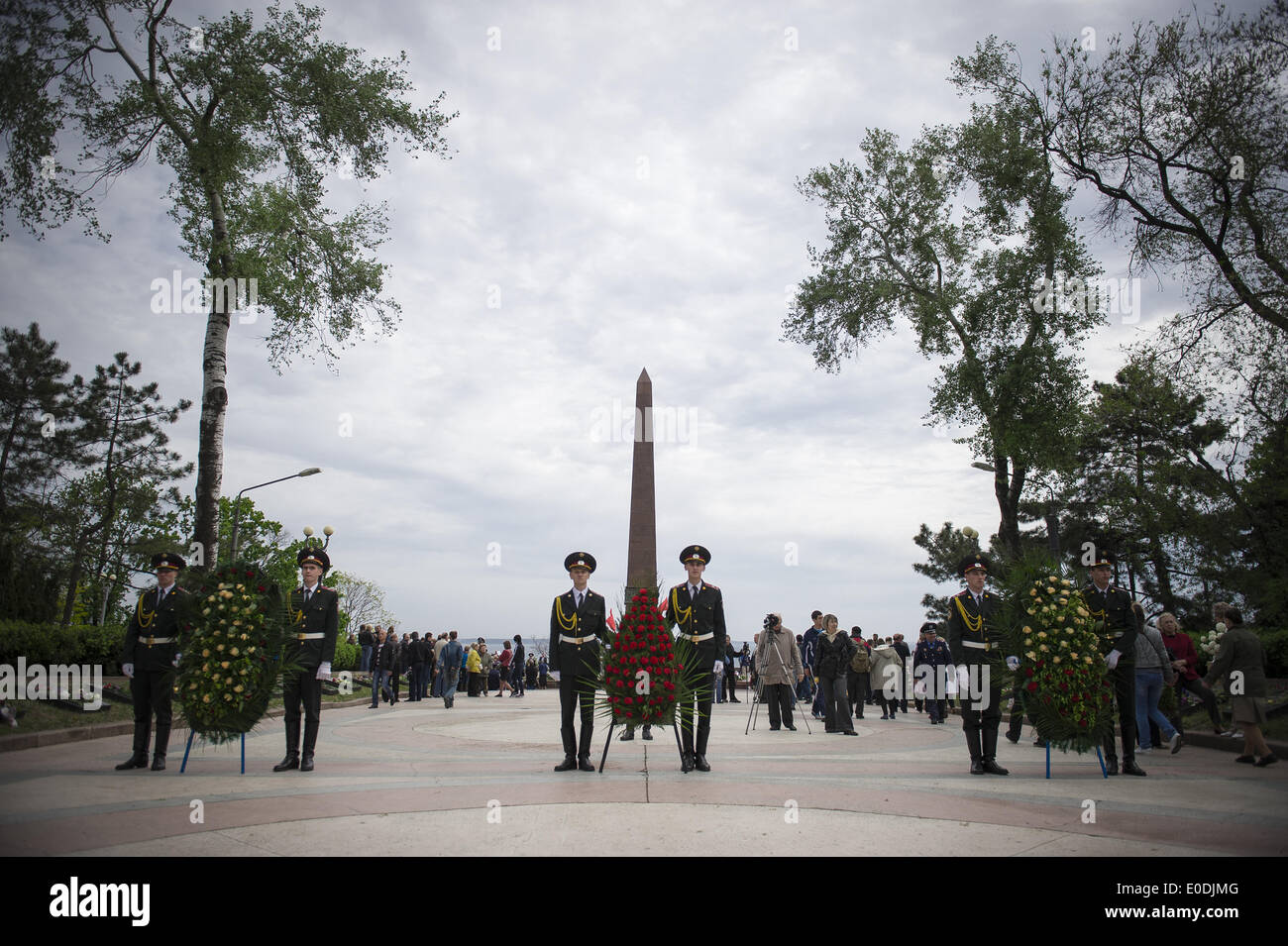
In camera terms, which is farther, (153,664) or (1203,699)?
(1203,699)

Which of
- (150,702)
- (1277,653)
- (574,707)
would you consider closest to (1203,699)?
(1277,653)

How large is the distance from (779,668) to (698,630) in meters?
6.08

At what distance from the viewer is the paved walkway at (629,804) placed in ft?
15.6

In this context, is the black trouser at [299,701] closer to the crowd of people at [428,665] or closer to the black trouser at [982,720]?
the black trouser at [982,720]

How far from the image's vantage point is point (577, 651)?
8.25m

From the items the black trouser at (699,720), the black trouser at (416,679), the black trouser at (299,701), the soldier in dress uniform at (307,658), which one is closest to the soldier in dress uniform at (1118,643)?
the black trouser at (699,720)

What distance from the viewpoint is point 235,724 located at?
7.80m

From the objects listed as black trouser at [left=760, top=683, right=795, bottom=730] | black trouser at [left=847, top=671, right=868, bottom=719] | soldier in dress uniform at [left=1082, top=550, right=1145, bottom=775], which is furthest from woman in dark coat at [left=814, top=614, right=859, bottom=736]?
soldier in dress uniform at [left=1082, top=550, right=1145, bottom=775]

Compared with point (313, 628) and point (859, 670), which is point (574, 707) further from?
point (859, 670)

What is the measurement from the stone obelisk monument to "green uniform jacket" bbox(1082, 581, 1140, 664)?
1444cm

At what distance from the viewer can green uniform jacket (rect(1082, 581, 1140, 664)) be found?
8315 mm

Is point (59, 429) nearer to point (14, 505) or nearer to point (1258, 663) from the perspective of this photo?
point (14, 505)
